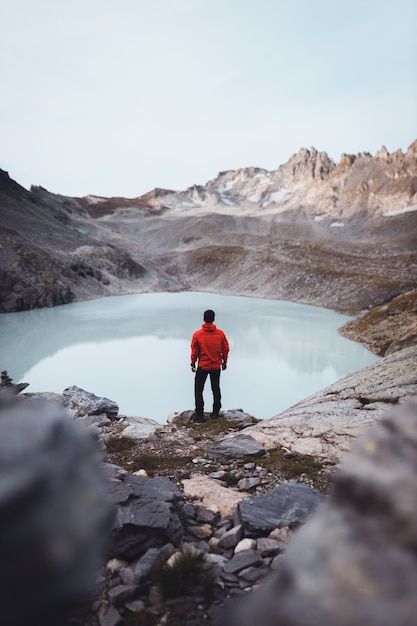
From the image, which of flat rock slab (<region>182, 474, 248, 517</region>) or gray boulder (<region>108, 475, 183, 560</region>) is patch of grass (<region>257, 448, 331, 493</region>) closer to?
flat rock slab (<region>182, 474, 248, 517</region>)

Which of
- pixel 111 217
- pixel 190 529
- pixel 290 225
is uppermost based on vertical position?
pixel 111 217

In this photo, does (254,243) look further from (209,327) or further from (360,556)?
(360,556)

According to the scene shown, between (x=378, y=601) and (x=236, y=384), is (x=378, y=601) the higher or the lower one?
the higher one

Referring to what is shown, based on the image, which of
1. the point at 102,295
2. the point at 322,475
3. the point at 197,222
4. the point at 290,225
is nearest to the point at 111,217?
the point at 197,222

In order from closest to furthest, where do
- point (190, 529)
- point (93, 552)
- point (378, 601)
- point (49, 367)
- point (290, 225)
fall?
1. point (378, 601)
2. point (93, 552)
3. point (190, 529)
4. point (49, 367)
5. point (290, 225)

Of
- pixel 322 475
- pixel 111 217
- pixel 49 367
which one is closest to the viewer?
pixel 322 475

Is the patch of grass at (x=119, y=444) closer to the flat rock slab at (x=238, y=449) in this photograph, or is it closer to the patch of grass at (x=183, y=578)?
the flat rock slab at (x=238, y=449)

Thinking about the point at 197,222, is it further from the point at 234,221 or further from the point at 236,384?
the point at 236,384

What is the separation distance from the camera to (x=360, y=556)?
155cm

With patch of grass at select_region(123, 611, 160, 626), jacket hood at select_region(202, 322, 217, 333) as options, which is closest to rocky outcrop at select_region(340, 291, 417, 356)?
jacket hood at select_region(202, 322, 217, 333)

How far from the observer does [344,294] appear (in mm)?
51781

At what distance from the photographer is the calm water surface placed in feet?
55.4

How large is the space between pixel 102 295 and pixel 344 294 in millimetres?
40902

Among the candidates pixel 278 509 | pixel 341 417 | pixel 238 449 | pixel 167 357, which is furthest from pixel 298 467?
pixel 167 357
